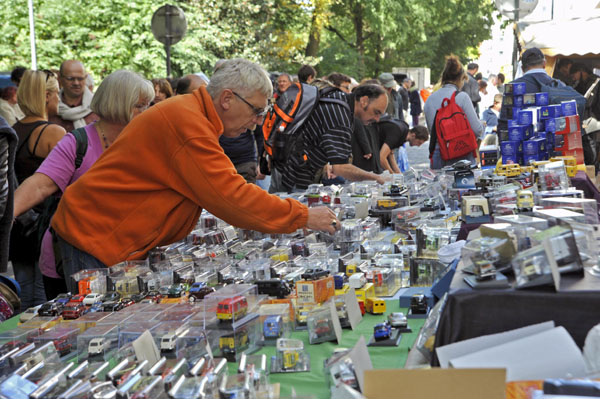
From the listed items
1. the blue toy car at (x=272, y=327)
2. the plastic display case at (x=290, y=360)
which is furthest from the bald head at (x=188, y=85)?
the plastic display case at (x=290, y=360)

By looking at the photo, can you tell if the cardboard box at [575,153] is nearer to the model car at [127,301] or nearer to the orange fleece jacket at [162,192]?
the orange fleece jacket at [162,192]

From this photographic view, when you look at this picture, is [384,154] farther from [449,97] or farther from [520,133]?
[520,133]

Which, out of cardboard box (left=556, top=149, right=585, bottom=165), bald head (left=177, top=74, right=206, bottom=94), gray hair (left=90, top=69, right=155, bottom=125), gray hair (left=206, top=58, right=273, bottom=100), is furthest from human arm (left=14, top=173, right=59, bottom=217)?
cardboard box (left=556, top=149, right=585, bottom=165)

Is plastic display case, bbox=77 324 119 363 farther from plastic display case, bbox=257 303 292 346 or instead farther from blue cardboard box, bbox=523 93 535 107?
blue cardboard box, bbox=523 93 535 107

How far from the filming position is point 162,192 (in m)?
2.98

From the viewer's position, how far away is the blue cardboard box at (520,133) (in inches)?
214

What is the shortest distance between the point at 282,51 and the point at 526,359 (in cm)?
2065

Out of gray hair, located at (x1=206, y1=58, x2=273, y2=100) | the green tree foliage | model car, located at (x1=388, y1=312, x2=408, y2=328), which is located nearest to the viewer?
model car, located at (x1=388, y1=312, x2=408, y2=328)

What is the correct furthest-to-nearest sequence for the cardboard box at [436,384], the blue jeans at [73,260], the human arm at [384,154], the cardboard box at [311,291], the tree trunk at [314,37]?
the tree trunk at [314,37], the human arm at [384,154], the blue jeans at [73,260], the cardboard box at [311,291], the cardboard box at [436,384]

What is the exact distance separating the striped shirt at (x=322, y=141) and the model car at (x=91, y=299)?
2.61m

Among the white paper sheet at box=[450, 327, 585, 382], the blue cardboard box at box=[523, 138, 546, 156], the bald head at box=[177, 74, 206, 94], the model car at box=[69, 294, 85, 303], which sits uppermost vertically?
the bald head at box=[177, 74, 206, 94]

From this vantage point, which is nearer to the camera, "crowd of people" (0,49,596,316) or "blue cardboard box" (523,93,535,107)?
"crowd of people" (0,49,596,316)

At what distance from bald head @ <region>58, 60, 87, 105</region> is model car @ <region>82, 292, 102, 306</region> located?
3.20 metres

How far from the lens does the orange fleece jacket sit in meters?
2.79
